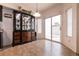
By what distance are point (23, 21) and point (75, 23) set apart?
158 inches

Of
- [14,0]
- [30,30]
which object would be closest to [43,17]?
[30,30]

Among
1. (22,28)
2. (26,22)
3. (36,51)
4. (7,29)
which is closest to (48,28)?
(26,22)

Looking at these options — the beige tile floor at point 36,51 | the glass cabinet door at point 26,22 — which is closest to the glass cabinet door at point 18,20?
the glass cabinet door at point 26,22

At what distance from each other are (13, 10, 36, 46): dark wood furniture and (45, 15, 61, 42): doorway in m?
1.29

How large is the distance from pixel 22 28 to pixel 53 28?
99.3 inches

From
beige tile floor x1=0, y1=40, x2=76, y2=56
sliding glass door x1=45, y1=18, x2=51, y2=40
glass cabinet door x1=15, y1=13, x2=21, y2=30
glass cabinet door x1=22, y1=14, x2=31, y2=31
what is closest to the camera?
beige tile floor x1=0, y1=40, x2=76, y2=56

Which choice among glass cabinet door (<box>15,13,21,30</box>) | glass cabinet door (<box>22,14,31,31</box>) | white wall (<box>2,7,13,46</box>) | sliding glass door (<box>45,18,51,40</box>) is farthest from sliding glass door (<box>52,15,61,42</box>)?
white wall (<box>2,7,13,46</box>)

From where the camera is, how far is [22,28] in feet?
25.5

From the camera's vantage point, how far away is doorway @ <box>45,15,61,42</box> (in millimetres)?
8297

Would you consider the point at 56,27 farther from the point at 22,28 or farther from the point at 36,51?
the point at 36,51

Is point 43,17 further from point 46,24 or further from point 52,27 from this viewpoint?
point 52,27

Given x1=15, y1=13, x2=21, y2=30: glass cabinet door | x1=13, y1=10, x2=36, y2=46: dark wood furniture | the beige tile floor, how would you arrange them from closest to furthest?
the beige tile floor < x1=13, y1=10, x2=36, y2=46: dark wood furniture < x1=15, y1=13, x2=21, y2=30: glass cabinet door

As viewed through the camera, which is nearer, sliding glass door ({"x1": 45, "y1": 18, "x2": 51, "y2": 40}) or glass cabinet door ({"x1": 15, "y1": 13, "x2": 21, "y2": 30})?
glass cabinet door ({"x1": 15, "y1": 13, "x2": 21, "y2": 30})

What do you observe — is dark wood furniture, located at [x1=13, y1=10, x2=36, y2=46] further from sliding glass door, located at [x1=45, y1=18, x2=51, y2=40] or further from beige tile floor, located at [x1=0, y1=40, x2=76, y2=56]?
beige tile floor, located at [x1=0, y1=40, x2=76, y2=56]
